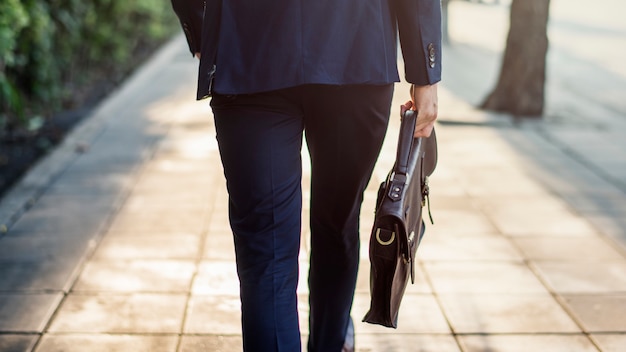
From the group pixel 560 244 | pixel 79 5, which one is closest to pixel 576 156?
pixel 560 244

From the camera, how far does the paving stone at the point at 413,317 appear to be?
282cm

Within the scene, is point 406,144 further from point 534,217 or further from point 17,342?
point 534,217

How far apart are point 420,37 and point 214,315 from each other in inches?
56.8

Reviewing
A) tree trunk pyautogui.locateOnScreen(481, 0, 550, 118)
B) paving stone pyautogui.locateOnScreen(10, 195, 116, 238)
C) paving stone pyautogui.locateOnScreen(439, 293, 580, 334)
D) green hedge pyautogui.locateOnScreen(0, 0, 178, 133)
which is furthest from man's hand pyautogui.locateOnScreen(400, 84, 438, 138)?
tree trunk pyautogui.locateOnScreen(481, 0, 550, 118)

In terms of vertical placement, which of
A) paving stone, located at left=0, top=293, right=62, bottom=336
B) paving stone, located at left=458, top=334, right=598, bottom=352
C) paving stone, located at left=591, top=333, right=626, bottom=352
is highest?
paving stone, located at left=0, top=293, right=62, bottom=336

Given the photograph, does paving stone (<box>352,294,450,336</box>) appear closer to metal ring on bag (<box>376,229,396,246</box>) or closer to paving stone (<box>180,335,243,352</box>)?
paving stone (<box>180,335,243,352</box>)

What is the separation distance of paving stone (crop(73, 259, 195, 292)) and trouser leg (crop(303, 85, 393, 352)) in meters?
0.97

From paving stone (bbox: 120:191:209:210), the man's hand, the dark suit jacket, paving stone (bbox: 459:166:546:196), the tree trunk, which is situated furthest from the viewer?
the tree trunk

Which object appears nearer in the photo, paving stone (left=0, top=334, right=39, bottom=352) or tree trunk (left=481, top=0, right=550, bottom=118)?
paving stone (left=0, top=334, right=39, bottom=352)

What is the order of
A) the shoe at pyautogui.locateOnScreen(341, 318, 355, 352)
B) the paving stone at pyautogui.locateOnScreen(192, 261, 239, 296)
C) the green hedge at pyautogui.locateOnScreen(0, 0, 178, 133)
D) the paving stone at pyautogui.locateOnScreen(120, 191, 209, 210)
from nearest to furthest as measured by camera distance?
the shoe at pyautogui.locateOnScreen(341, 318, 355, 352) < the paving stone at pyautogui.locateOnScreen(192, 261, 239, 296) < the paving stone at pyautogui.locateOnScreen(120, 191, 209, 210) < the green hedge at pyautogui.locateOnScreen(0, 0, 178, 133)

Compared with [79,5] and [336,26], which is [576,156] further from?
[79,5]

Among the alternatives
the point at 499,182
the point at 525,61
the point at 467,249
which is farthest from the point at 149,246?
the point at 525,61

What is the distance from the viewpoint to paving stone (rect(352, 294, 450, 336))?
111 inches

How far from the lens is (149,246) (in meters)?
3.61
